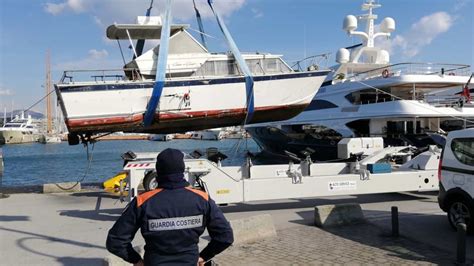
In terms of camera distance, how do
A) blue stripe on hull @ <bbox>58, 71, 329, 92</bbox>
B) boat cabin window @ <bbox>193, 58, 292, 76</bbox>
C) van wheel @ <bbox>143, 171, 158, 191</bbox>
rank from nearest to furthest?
van wheel @ <bbox>143, 171, 158, 191</bbox> < blue stripe on hull @ <bbox>58, 71, 329, 92</bbox> < boat cabin window @ <bbox>193, 58, 292, 76</bbox>

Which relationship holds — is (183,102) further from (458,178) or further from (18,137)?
(18,137)

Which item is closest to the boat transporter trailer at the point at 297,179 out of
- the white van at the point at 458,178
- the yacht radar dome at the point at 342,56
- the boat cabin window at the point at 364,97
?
the white van at the point at 458,178

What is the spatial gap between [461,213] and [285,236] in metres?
2.88

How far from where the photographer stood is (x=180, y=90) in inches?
466

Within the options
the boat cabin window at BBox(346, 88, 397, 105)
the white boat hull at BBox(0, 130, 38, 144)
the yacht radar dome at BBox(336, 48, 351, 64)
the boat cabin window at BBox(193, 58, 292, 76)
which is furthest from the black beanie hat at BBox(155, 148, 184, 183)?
the white boat hull at BBox(0, 130, 38, 144)

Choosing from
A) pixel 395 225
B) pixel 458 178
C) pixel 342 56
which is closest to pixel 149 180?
pixel 395 225

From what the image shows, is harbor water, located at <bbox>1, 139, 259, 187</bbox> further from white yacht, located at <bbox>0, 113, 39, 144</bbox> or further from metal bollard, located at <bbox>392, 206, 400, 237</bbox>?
white yacht, located at <bbox>0, 113, 39, 144</bbox>

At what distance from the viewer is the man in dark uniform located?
114 inches

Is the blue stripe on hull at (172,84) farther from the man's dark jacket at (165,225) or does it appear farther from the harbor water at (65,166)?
the man's dark jacket at (165,225)

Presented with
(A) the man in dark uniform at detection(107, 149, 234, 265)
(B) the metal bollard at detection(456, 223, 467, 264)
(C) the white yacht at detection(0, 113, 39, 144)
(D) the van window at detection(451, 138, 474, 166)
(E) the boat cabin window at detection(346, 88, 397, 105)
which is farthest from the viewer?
(C) the white yacht at detection(0, 113, 39, 144)

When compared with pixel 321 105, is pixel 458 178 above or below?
below

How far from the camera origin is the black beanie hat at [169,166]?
2.93 metres

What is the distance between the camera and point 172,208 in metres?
2.91

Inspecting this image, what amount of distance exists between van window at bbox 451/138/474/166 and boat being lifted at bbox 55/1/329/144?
5.53 meters
